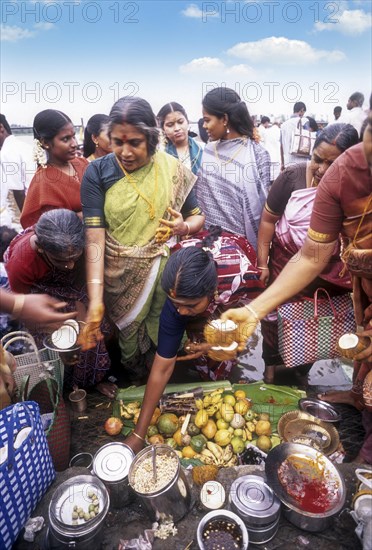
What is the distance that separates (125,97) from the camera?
2373 mm

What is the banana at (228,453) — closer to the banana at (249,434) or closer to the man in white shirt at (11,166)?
the banana at (249,434)

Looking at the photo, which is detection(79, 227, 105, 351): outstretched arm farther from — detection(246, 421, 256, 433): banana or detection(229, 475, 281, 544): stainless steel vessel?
detection(229, 475, 281, 544): stainless steel vessel

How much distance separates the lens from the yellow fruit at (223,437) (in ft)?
7.88

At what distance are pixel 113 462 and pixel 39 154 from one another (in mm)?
2308

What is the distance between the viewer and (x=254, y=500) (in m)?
1.71

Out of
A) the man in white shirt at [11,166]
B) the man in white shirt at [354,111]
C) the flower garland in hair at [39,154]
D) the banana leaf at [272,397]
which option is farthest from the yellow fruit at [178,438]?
the man in white shirt at [354,111]

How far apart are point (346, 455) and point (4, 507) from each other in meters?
2.04

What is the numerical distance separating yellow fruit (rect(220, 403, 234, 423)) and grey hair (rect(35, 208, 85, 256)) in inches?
56.4

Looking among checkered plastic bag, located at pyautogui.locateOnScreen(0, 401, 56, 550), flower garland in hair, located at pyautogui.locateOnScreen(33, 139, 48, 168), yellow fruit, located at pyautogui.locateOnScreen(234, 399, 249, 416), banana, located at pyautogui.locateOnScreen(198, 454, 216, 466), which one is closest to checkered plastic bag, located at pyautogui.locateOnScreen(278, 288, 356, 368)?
yellow fruit, located at pyautogui.locateOnScreen(234, 399, 249, 416)

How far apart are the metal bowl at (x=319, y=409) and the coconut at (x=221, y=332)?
34.5 inches

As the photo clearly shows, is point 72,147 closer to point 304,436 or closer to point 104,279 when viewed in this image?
point 104,279

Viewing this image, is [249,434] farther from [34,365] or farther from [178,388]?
Answer: [34,365]

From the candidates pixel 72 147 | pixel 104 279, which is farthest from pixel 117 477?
pixel 72 147

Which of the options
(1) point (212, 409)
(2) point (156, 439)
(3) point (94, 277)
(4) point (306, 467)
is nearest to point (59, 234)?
(3) point (94, 277)
